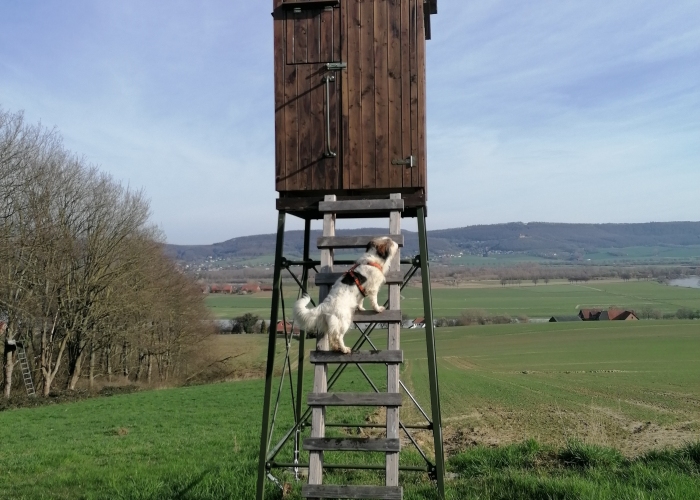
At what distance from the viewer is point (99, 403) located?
2730cm

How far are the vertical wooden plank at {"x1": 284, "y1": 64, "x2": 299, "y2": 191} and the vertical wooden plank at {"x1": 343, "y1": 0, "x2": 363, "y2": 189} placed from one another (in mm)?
645

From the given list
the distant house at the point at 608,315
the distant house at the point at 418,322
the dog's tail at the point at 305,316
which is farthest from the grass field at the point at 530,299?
the dog's tail at the point at 305,316

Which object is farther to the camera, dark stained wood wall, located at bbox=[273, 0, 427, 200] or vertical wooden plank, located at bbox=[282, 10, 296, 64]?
vertical wooden plank, located at bbox=[282, 10, 296, 64]

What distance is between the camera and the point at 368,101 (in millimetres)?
7609

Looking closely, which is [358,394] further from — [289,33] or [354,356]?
[289,33]

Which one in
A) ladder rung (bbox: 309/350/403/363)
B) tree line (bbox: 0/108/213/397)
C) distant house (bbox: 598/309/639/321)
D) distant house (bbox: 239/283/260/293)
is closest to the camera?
ladder rung (bbox: 309/350/403/363)

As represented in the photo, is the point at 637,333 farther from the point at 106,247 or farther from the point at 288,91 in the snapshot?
the point at 288,91

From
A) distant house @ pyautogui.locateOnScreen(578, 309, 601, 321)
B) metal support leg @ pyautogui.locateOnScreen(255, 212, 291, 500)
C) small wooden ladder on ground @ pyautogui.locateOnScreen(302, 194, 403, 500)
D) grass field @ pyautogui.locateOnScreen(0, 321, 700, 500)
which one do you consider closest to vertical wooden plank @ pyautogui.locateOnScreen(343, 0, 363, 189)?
small wooden ladder on ground @ pyautogui.locateOnScreen(302, 194, 403, 500)

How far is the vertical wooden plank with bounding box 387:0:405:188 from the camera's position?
7547 millimetres

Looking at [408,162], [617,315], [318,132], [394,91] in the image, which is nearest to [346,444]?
[408,162]

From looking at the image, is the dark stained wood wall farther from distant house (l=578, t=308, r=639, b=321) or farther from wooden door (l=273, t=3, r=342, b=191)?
distant house (l=578, t=308, r=639, b=321)

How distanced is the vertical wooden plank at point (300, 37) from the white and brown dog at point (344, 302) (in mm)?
2908

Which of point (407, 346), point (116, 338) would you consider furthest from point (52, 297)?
point (407, 346)

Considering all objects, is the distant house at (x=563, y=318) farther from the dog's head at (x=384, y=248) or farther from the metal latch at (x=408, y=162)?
the dog's head at (x=384, y=248)
